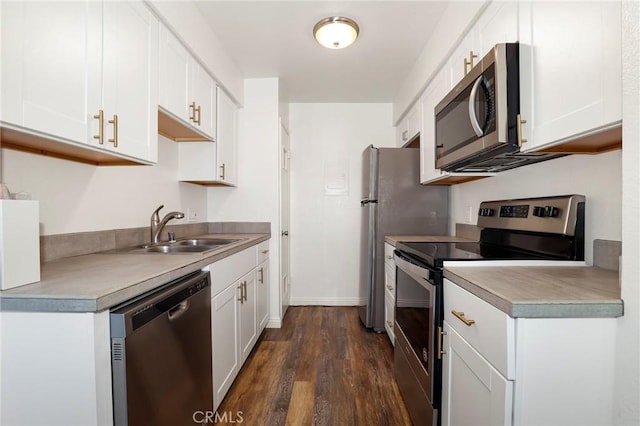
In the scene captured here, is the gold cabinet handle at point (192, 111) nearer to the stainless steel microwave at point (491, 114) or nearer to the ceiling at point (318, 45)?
the ceiling at point (318, 45)

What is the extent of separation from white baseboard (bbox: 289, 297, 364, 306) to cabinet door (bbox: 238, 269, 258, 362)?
48.0 inches

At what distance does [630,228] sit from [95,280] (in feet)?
4.94

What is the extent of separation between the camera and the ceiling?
6.23 feet

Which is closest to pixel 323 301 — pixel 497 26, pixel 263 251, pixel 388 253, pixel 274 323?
pixel 274 323

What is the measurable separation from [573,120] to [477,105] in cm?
41

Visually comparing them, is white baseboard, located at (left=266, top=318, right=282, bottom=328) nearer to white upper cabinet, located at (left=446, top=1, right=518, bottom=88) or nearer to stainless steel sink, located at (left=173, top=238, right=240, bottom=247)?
stainless steel sink, located at (left=173, top=238, right=240, bottom=247)

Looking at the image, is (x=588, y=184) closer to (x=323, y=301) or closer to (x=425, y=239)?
(x=425, y=239)

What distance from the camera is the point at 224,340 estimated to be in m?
1.71

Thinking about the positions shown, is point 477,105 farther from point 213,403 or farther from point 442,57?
point 213,403

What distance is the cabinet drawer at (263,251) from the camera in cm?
253

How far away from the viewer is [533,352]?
83 cm

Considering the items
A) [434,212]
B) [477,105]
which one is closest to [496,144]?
[477,105]

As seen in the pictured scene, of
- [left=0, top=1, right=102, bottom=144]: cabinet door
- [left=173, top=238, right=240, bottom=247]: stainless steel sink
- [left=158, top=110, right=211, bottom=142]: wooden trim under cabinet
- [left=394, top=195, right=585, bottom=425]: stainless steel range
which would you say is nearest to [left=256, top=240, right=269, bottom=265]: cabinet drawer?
[left=173, top=238, right=240, bottom=247]: stainless steel sink

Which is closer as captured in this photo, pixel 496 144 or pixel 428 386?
pixel 496 144
